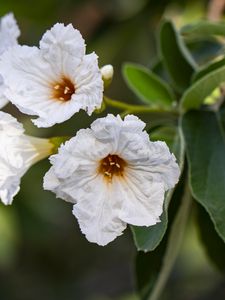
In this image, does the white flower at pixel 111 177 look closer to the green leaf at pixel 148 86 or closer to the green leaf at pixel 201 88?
the green leaf at pixel 201 88

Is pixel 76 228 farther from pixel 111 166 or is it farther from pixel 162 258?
pixel 111 166

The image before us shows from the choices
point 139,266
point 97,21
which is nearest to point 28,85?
point 139,266

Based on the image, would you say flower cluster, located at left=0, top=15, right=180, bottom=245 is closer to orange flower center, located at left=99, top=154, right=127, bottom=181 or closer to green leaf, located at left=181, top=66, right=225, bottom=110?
orange flower center, located at left=99, top=154, right=127, bottom=181

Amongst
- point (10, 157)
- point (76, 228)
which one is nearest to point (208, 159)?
point (10, 157)

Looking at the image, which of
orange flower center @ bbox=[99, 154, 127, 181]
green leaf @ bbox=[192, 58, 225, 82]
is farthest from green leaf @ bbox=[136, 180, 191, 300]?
orange flower center @ bbox=[99, 154, 127, 181]

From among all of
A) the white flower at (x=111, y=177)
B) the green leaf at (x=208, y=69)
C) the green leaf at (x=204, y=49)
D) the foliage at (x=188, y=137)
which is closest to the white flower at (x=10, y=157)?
the white flower at (x=111, y=177)

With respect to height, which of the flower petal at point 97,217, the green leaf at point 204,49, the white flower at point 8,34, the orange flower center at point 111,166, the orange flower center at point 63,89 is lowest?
the green leaf at point 204,49
